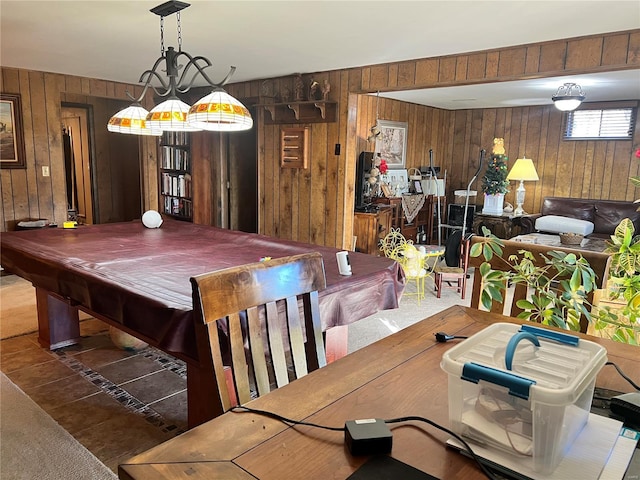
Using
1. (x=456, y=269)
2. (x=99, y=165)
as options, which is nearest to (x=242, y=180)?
(x=99, y=165)

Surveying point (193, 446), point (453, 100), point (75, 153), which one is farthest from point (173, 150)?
point (193, 446)

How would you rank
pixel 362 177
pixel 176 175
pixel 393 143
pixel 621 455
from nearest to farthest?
pixel 621 455, pixel 362 177, pixel 176 175, pixel 393 143

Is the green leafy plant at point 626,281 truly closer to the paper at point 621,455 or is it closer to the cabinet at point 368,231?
the paper at point 621,455

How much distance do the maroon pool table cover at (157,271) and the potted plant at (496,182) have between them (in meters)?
4.86

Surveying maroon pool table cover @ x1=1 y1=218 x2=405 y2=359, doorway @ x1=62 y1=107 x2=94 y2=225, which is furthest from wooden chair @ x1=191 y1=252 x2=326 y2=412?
doorway @ x1=62 y1=107 x2=94 y2=225

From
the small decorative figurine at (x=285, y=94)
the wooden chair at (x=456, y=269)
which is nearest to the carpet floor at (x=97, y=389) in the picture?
the wooden chair at (x=456, y=269)

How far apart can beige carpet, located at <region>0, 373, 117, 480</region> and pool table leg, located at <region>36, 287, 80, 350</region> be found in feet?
2.41

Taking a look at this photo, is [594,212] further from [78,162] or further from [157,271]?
[78,162]

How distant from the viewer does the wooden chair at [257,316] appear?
1199 mm

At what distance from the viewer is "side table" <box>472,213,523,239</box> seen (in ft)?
22.6

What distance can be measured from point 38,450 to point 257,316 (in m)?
1.57

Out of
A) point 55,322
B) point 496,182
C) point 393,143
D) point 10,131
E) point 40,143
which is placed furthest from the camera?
point 393,143

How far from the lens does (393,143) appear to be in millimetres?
7219

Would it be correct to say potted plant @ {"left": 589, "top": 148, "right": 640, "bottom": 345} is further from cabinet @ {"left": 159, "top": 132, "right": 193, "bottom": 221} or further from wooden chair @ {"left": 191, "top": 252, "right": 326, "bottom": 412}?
cabinet @ {"left": 159, "top": 132, "right": 193, "bottom": 221}
